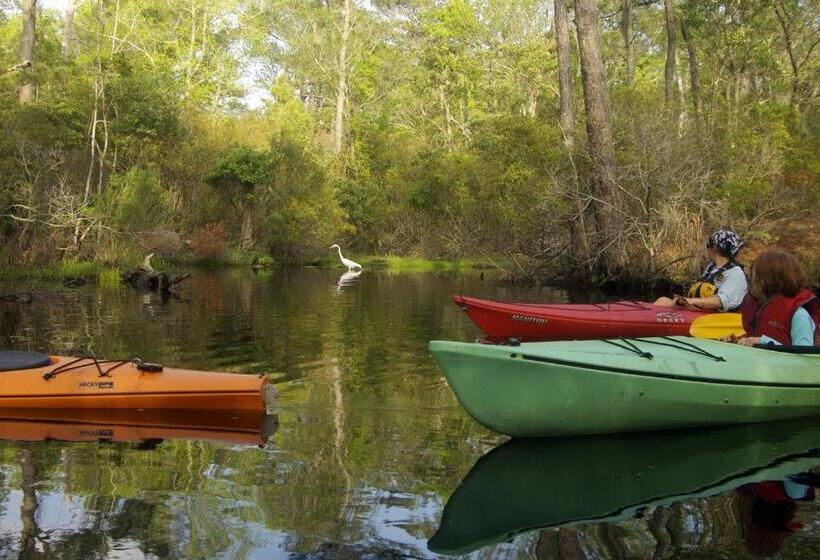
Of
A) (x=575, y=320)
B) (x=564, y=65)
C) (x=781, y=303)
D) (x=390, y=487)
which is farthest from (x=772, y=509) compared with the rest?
(x=564, y=65)

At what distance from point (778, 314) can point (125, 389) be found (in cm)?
458

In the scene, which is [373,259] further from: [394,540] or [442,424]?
[394,540]

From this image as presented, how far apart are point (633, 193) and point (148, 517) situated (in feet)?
45.1

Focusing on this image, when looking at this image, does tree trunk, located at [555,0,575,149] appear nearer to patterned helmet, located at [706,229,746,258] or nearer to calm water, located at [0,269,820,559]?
patterned helmet, located at [706,229,746,258]

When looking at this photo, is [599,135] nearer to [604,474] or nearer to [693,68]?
[693,68]

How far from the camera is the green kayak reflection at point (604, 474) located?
13.2 ft

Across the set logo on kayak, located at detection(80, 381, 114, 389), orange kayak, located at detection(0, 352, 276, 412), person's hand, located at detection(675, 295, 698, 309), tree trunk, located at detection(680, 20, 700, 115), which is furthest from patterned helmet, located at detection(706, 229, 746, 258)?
tree trunk, located at detection(680, 20, 700, 115)

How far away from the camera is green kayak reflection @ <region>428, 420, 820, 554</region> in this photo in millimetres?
4027

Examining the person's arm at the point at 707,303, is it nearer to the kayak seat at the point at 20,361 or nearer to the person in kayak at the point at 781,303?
the person in kayak at the point at 781,303

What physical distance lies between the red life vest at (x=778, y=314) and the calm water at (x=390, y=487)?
67 cm

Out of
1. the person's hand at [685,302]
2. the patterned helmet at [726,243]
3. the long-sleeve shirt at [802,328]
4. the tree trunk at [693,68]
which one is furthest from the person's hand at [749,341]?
the tree trunk at [693,68]

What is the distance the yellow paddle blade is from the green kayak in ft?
4.99

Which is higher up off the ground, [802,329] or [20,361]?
[802,329]

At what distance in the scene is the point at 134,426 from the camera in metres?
5.66
